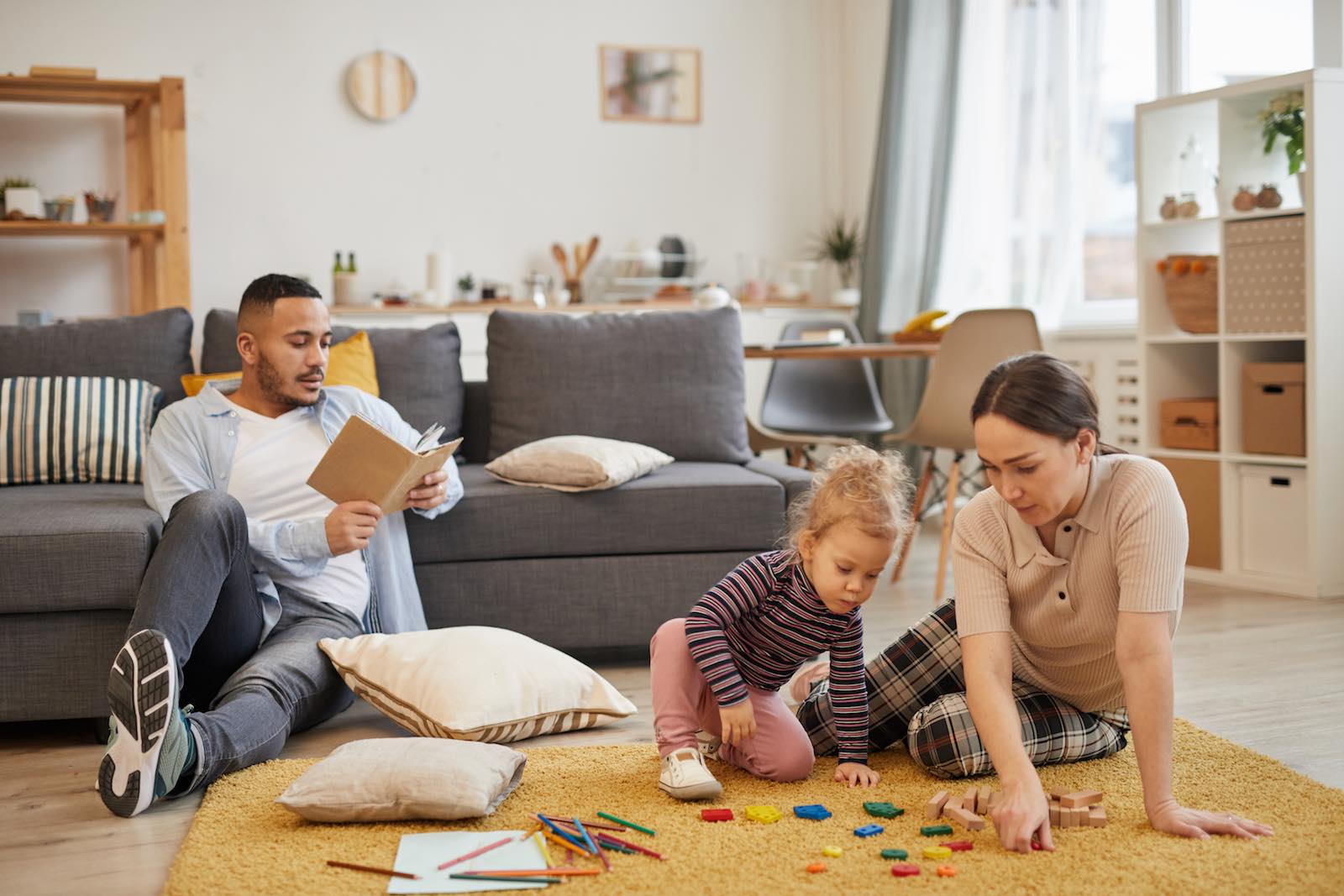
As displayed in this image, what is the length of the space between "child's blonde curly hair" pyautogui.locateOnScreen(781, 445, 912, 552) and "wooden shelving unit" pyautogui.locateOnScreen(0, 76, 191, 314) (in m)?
3.66

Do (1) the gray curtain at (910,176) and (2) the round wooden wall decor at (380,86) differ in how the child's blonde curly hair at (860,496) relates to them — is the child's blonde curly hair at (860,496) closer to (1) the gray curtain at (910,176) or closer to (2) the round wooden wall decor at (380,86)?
(1) the gray curtain at (910,176)

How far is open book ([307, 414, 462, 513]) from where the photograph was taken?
226 centimetres

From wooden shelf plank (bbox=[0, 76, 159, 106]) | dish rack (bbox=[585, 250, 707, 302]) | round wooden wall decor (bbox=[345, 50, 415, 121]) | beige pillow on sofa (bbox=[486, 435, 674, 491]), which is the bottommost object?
beige pillow on sofa (bbox=[486, 435, 674, 491])

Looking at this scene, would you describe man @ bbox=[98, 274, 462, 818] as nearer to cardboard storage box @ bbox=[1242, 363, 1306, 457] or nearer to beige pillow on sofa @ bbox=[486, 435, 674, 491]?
beige pillow on sofa @ bbox=[486, 435, 674, 491]

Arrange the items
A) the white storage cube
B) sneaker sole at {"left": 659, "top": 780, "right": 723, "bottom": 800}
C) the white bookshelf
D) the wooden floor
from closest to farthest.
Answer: the wooden floor
sneaker sole at {"left": 659, "top": 780, "right": 723, "bottom": 800}
the white bookshelf
the white storage cube

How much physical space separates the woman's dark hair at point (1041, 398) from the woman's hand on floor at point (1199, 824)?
51 centimetres

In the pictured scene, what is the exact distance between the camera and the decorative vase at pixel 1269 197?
145 inches

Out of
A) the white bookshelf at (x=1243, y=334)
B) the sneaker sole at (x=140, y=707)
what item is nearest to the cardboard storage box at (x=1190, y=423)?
the white bookshelf at (x=1243, y=334)

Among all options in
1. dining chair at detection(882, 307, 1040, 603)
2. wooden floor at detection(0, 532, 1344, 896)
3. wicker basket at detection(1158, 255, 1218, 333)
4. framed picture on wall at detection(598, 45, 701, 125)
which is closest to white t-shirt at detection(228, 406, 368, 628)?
wooden floor at detection(0, 532, 1344, 896)

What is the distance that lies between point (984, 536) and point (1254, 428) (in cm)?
226

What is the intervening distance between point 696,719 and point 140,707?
31.7 inches

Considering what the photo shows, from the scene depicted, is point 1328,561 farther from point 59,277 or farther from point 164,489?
point 59,277

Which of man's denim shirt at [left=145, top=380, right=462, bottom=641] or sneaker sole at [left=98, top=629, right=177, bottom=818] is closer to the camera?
sneaker sole at [left=98, top=629, right=177, bottom=818]

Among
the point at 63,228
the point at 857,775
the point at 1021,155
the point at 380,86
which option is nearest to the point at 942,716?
the point at 857,775
